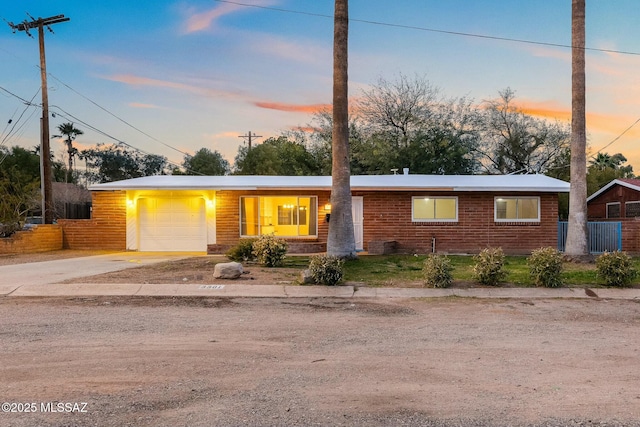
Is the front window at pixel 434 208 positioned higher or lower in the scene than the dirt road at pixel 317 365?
higher

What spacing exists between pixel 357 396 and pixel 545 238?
16498 millimetres

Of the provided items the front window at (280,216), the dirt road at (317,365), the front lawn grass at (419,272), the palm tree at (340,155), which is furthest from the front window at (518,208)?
the dirt road at (317,365)

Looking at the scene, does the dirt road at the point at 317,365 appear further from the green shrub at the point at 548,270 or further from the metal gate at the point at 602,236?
the metal gate at the point at 602,236

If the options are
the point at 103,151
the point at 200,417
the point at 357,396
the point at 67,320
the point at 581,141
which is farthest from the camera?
the point at 103,151

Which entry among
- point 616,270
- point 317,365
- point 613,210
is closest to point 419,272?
point 616,270

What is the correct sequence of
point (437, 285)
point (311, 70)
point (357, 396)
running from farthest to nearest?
point (311, 70), point (437, 285), point (357, 396)

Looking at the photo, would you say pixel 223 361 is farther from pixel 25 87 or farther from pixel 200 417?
pixel 25 87

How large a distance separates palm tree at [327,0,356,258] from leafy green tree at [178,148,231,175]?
32.1 m

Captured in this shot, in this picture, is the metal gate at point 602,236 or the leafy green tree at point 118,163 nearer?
the metal gate at point 602,236

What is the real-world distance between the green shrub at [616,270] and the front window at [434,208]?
7998mm

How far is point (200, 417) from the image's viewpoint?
397 centimetres

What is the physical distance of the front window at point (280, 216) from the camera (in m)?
19.0

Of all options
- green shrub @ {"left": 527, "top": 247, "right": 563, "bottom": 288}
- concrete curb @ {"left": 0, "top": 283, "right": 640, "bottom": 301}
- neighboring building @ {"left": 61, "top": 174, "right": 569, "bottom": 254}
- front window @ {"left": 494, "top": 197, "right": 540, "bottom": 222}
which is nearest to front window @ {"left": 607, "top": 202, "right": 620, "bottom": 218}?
neighboring building @ {"left": 61, "top": 174, "right": 569, "bottom": 254}

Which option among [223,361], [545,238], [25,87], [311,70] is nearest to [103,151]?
[25,87]
